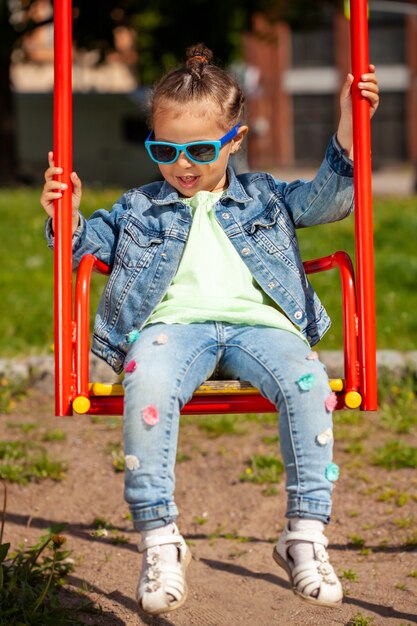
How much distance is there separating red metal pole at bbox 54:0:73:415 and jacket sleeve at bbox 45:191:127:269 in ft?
0.50

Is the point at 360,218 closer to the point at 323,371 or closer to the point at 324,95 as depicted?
the point at 323,371

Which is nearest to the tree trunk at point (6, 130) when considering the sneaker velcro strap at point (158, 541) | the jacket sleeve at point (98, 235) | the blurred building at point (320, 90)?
the jacket sleeve at point (98, 235)

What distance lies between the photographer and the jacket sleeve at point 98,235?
117 inches

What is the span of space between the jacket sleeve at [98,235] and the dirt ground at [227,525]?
0.96 m

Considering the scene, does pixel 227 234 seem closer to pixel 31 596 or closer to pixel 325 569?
pixel 325 569

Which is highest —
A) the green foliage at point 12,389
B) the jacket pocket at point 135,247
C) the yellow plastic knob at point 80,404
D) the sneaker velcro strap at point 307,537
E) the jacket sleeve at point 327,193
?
the green foliage at point 12,389

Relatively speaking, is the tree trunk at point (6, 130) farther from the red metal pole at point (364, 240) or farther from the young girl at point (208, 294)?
the red metal pole at point (364, 240)

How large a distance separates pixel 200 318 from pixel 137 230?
38 centimetres

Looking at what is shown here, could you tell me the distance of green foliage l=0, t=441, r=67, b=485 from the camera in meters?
4.10

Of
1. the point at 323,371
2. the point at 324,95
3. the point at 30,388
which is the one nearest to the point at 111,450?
the point at 30,388

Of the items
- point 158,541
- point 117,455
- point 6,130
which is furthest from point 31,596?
point 6,130

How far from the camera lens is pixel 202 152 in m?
2.86

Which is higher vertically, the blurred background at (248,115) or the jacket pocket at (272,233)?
the blurred background at (248,115)

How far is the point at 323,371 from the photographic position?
263 centimetres
